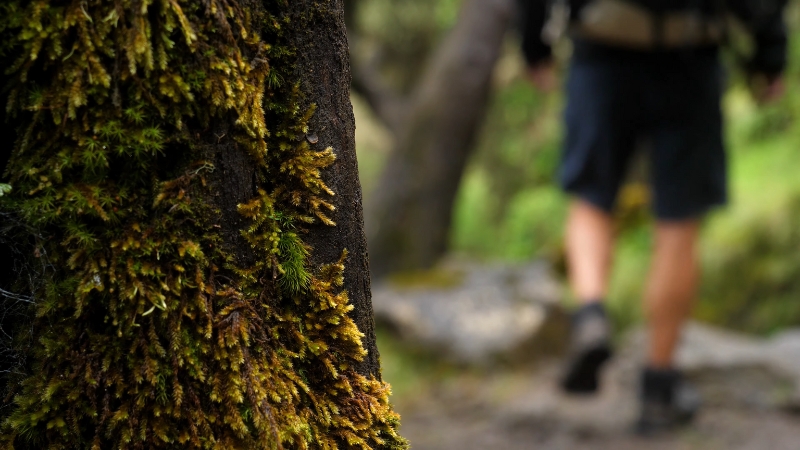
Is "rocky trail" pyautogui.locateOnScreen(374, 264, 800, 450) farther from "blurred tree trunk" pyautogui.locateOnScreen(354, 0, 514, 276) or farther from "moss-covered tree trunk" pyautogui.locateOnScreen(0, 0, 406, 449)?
"moss-covered tree trunk" pyautogui.locateOnScreen(0, 0, 406, 449)

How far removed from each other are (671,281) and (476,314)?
83.3 inches

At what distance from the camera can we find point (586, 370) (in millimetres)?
3521

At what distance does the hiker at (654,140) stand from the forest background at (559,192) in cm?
39

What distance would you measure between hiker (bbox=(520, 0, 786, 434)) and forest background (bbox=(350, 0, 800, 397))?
390 millimetres

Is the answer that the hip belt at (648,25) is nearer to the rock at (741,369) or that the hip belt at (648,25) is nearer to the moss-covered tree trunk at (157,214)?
the rock at (741,369)

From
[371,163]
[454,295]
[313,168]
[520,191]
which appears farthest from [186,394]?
[371,163]

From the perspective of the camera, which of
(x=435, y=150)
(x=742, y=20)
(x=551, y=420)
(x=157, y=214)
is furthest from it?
(x=435, y=150)

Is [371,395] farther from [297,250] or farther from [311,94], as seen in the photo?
[311,94]

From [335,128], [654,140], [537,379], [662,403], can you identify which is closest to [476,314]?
[537,379]

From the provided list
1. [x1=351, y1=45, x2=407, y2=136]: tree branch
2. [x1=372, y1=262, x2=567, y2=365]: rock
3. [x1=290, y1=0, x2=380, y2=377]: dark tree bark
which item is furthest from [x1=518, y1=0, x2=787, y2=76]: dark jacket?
[x1=351, y1=45, x2=407, y2=136]: tree branch

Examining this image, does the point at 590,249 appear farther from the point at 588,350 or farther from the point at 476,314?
the point at 476,314

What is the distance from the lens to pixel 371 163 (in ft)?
40.2

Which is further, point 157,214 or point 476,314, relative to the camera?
point 476,314

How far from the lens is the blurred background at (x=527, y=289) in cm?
437
